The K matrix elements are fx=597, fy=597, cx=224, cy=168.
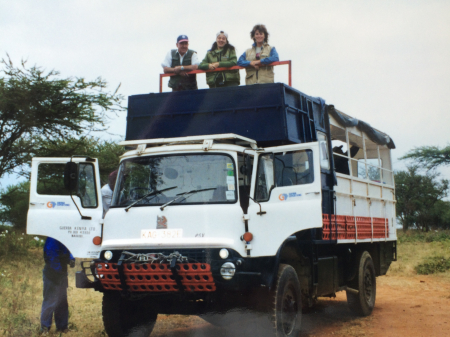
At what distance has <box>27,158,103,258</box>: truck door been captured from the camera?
705cm

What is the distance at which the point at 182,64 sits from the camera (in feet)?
30.1

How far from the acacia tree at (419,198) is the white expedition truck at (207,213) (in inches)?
1447

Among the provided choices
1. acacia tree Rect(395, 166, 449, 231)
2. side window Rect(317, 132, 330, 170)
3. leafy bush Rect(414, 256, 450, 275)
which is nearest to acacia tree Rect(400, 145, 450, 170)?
acacia tree Rect(395, 166, 449, 231)

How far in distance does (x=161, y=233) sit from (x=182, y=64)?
140 inches

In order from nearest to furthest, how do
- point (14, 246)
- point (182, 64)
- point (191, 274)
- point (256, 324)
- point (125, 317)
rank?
point (191, 274)
point (256, 324)
point (125, 317)
point (182, 64)
point (14, 246)

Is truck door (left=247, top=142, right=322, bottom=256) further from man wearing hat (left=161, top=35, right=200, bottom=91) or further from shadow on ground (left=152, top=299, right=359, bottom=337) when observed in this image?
man wearing hat (left=161, top=35, right=200, bottom=91)

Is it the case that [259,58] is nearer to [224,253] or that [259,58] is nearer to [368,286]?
[224,253]

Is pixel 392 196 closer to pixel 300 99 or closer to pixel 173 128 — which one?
pixel 300 99

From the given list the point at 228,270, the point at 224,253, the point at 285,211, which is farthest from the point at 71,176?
the point at 285,211

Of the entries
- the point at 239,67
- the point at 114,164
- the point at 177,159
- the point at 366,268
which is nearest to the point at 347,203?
the point at 366,268

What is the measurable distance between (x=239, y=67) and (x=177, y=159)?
239 centimetres

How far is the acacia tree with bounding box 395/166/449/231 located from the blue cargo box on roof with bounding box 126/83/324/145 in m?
37.3

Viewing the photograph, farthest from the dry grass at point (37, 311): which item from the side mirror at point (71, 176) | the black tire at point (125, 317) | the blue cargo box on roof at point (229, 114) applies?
the blue cargo box on roof at point (229, 114)

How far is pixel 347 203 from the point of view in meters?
9.27
